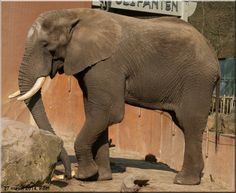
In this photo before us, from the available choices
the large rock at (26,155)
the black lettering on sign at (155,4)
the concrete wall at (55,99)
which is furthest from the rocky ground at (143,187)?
the black lettering on sign at (155,4)

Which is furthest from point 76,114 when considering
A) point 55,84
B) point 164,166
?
point 164,166

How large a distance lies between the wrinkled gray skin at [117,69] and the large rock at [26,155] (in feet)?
1.88

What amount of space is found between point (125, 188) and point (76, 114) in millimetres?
5511

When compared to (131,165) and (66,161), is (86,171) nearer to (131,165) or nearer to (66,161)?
(66,161)

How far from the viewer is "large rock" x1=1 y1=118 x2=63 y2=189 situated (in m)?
6.04

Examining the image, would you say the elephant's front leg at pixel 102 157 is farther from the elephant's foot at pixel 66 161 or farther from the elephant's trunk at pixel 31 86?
the elephant's trunk at pixel 31 86

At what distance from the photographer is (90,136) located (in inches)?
277

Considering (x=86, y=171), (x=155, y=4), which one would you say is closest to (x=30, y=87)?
(x=86, y=171)

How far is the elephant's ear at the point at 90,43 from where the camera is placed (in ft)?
23.3

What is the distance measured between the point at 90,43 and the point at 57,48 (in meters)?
0.39

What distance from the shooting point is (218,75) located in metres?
7.56

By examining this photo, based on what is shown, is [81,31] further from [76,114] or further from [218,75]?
[76,114]

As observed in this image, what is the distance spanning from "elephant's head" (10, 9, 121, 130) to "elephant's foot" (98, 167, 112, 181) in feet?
2.76

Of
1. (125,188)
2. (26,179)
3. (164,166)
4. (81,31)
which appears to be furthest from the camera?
(164,166)
